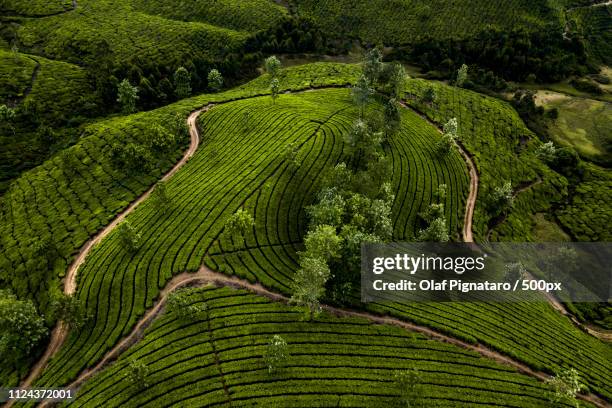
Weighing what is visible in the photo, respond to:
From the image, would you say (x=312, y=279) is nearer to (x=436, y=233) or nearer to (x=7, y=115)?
(x=436, y=233)

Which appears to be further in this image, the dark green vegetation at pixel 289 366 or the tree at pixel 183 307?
the tree at pixel 183 307

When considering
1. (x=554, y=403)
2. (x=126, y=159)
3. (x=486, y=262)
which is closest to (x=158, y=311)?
(x=126, y=159)

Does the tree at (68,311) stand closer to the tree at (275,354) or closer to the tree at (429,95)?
the tree at (275,354)

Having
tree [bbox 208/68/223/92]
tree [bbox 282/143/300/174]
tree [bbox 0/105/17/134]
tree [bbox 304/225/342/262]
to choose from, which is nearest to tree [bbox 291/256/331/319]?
tree [bbox 304/225/342/262]

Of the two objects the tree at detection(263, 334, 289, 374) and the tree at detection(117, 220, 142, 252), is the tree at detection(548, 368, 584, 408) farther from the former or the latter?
the tree at detection(117, 220, 142, 252)

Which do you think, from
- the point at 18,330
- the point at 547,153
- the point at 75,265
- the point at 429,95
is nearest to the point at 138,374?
the point at 18,330

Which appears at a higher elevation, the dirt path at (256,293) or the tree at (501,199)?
the tree at (501,199)

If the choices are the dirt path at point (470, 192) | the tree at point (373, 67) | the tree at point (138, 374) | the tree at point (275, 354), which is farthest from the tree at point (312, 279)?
the tree at point (373, 67)
